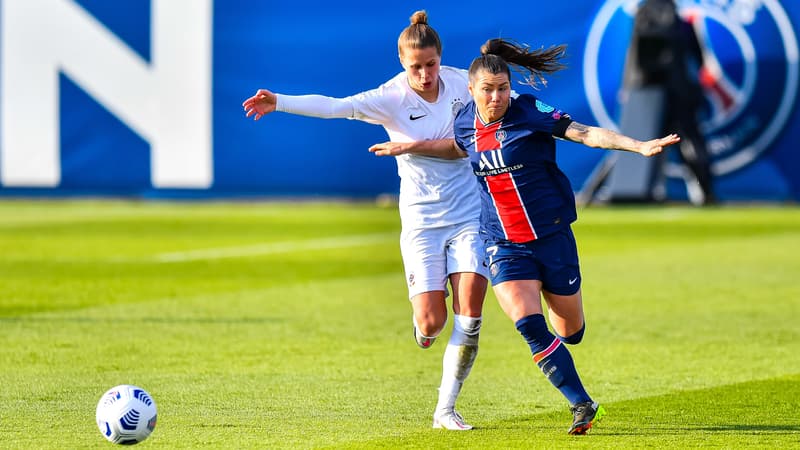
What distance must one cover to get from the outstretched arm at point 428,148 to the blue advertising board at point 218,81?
1661 cm

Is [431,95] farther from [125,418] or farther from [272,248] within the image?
[272,248]

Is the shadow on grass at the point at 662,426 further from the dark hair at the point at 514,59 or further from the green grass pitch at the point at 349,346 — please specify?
the dark hair at the point at 514,59

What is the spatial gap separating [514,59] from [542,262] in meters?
1.19

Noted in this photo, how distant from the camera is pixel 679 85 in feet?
75.4

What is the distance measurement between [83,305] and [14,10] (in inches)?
579

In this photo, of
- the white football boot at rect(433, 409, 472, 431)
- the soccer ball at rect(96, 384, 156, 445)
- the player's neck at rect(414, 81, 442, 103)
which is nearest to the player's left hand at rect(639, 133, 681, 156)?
the player's neck at rect(414, 81, 442, 103)

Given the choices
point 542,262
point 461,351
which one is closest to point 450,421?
point 461,351

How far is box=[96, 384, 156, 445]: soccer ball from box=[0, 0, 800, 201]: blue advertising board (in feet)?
58.1

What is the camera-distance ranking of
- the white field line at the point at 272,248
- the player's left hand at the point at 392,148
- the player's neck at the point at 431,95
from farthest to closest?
the white field line at the point at 272,248 → the player's neck at the point at 431,95 → the player's left hand at the point at 392,148

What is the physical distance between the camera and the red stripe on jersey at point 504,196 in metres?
7.11

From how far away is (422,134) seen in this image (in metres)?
7.72

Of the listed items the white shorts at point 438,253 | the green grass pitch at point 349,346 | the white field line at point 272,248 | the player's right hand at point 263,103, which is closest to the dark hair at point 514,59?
the white shorts at point 438,253

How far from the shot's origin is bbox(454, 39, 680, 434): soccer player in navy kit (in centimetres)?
698

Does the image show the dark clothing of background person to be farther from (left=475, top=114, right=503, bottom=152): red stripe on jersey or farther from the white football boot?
the white football boot
